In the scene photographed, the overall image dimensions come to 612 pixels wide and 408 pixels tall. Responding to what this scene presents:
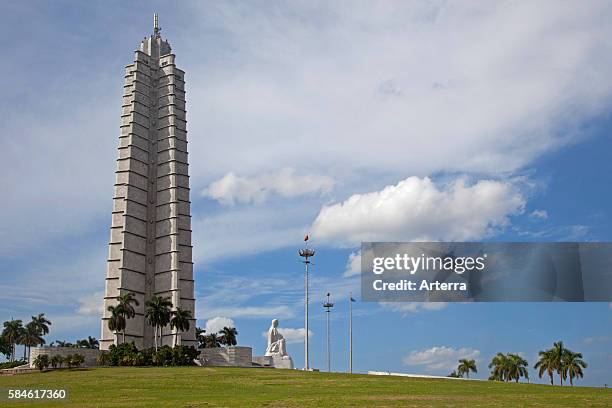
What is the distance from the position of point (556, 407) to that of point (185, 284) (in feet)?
224

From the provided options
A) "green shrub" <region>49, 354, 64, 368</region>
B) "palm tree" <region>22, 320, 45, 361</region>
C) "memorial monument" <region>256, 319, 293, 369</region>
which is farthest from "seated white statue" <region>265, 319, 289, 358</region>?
"palm tree" <region>22, 320, 45, 361</region>

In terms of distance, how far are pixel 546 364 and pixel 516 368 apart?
476 inches

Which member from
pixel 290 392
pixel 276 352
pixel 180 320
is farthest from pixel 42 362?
pixel 290 392

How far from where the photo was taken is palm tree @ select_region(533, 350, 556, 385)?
82250 millimetres

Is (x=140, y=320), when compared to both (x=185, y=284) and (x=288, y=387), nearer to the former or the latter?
(x=185, y=284)

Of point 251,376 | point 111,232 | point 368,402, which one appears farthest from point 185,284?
point 368,402

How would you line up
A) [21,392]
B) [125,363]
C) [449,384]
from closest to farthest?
1. [21,392]
2. [449,384]
3. [125,363]

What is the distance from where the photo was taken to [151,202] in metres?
95.4

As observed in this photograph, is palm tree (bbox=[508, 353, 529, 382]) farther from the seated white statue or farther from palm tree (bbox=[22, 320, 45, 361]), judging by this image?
palm tree (bbox=[22, 320, 45, 361])

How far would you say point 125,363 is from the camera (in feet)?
235

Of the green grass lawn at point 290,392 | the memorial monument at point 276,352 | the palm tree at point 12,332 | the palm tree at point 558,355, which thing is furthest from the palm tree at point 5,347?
the palm tree at point 558,355

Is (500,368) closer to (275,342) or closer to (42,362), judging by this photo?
(275,342)

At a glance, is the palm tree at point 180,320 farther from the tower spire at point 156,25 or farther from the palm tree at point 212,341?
the tower spire at point 156,25

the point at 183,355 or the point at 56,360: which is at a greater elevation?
the point at 56,360
